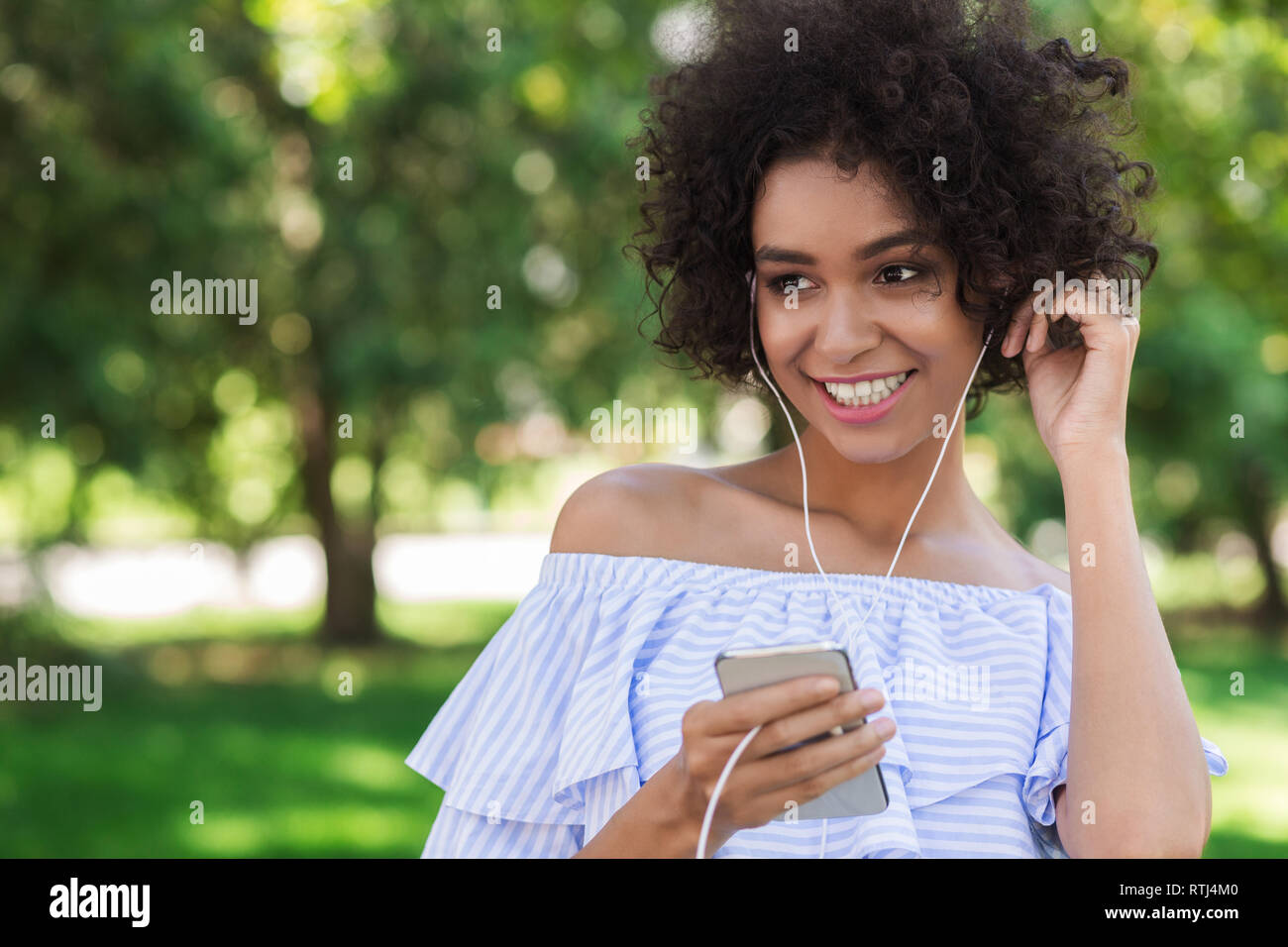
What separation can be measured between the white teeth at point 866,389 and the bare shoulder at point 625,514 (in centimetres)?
32

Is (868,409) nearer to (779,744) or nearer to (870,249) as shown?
(870,249)

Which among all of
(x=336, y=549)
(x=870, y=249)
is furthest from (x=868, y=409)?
(x=336, y=549)

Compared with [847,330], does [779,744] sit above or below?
below

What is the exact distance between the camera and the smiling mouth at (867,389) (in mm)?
2053

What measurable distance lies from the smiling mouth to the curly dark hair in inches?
6.3

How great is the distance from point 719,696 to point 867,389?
1.71 ft

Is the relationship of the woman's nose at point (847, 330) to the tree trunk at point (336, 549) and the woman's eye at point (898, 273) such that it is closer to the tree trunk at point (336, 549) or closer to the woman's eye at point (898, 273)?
the woman's eye at point (898, 273)

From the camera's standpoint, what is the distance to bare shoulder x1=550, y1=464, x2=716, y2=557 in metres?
2.18

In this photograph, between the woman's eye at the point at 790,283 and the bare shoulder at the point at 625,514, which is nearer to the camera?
the woman's eye at the point at 790,283

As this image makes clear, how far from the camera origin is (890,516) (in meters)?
2.34

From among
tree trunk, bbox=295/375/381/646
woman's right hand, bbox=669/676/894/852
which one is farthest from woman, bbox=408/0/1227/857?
tree trunk, bbox=295/375/381/646

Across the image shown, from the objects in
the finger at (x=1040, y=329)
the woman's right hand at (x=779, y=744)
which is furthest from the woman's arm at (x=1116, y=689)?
the woman's right hand at (x=779, y=744)

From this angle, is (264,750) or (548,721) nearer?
(548,721)
